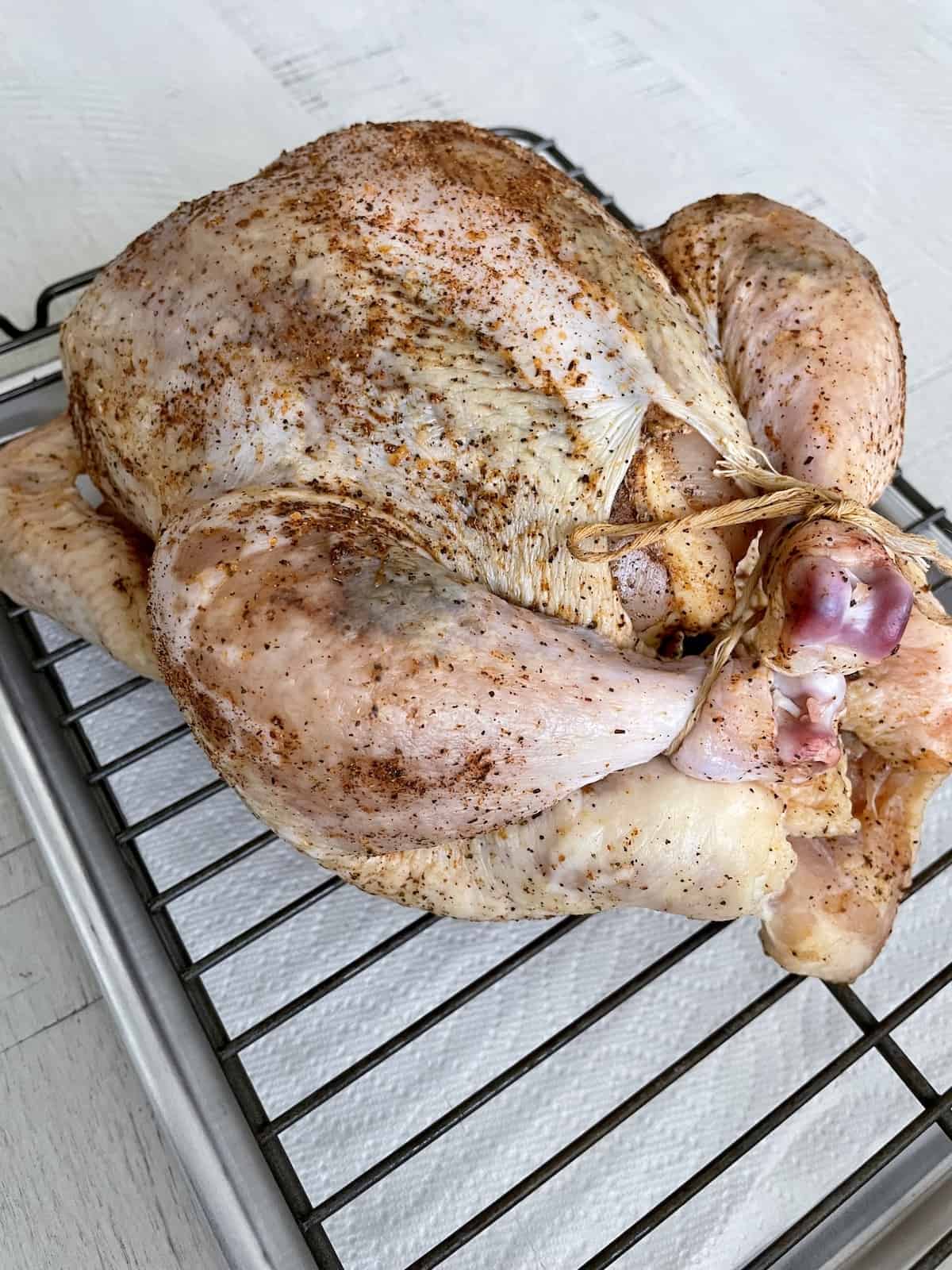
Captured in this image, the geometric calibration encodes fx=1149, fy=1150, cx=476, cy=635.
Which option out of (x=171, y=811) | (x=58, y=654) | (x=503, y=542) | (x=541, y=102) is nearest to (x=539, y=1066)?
(x=171, y=811)

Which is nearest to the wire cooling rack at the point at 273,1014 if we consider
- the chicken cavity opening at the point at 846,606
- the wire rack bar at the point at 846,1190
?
the wire rack bar at the point at 846,1190

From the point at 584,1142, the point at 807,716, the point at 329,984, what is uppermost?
the point at 807,716

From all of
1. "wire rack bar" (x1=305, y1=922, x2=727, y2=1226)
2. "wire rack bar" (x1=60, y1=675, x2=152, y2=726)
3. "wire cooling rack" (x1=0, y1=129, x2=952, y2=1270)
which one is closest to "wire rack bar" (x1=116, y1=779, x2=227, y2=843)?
"wire cooling rack" (x1=0, y1=129, x2=952, y2=1270)

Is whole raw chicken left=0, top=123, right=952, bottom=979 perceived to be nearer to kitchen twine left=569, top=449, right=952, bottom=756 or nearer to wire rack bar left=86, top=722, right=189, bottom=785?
kitchen twine left=569, top=449, right=952, bottom=756

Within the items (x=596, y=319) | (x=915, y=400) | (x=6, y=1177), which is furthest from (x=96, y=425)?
(x=915, y=400)

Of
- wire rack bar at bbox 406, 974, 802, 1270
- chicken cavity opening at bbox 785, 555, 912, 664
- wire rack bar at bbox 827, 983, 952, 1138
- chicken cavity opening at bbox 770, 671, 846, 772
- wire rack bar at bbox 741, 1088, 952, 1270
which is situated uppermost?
chicken cavity opening at bbox 785, 555, 912, 664

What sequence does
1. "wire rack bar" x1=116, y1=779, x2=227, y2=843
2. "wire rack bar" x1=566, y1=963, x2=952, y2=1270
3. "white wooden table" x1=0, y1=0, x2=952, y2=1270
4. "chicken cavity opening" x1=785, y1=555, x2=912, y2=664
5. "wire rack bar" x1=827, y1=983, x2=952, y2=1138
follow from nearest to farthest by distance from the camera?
1. "chicken cavity opening" x1=785, y1=555, x2=912, y2=664
2. "wire rack bar" x1=566, y1=963, x2=952, y2=1270
3. "wire rack bar" x1=827, y1=983, x2=952, y2=1138
4. "wire rack bar" x1=116, y1=779, x2=227, y2=843
5. "white wooden table" x1=0, y1=0, x2=952, y2=1270

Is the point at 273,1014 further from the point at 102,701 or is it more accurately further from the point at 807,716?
the point at 807,716
